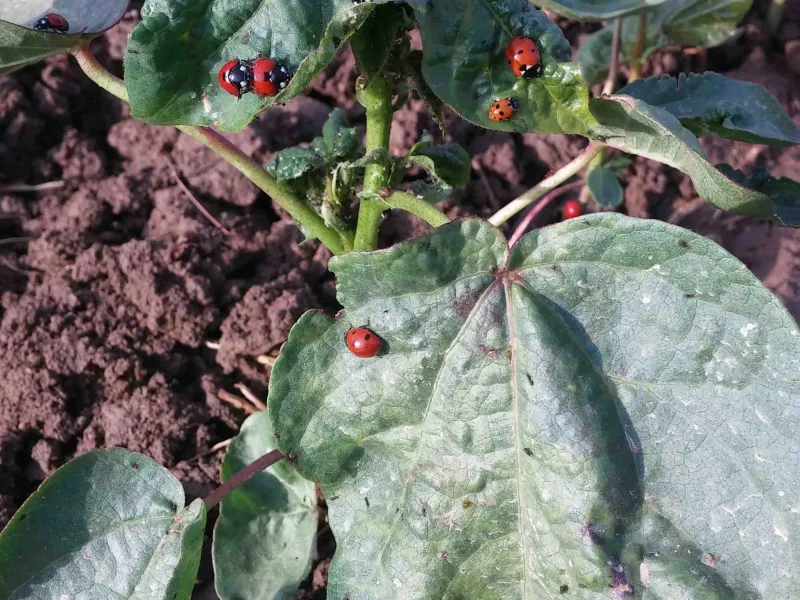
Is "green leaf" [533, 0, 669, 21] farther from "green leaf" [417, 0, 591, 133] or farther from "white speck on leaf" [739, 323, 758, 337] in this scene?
"white speck on leaf" [739, 323, 758, 337]

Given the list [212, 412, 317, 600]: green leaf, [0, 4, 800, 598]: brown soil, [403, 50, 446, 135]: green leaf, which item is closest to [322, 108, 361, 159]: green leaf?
[403, 50, 446, 135]: green leaf

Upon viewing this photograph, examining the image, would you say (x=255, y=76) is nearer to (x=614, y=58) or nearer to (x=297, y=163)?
(x=297, y=163)

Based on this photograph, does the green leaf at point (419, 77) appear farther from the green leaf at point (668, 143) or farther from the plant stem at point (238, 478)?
the plant stem at point (238, 478)

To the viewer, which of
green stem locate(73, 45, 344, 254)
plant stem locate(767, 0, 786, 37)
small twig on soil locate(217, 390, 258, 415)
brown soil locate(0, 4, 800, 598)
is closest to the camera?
green stem locate(73, 45, 344, 254)

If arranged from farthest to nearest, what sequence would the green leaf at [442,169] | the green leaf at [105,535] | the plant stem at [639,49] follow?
1. the plant stem at [639,49]
2. the green leaf at [442,169]
3. the green leaf at [105,535]

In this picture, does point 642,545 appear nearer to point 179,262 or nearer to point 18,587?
point 18,587

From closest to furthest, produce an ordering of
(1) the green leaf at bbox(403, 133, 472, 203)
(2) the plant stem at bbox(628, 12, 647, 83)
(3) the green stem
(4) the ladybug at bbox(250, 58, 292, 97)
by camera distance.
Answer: (4) the ladybug at bbox(250, 58, 292, 97) → (3) the green stem → (1) the green leaf at bbox(403, 133, 472, 203) → (2) the plant stem at bbox(628, 12, 647, 83)

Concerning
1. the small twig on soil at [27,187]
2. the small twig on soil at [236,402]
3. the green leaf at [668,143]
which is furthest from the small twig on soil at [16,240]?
the green leaf at [668,143]
